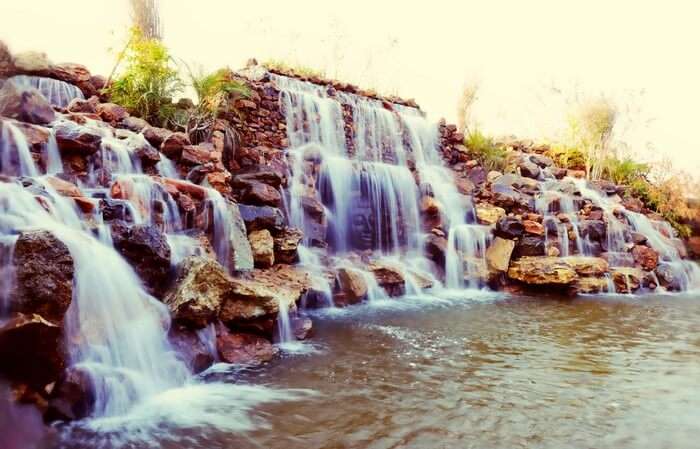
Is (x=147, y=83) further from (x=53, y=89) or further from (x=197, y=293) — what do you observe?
(x=197, y=293)

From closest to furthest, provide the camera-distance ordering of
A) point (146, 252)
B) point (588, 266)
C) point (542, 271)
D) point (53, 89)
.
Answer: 1. point (146, 252)
2. point (53, 89)
3. point (542, 271)
4. point (588, 266)

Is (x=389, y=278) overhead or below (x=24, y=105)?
below

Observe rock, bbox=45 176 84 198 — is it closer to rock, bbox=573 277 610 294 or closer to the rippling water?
the rippling water

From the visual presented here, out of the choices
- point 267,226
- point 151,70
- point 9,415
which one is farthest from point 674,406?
point 151,70

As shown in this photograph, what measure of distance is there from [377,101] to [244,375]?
887 centimetres

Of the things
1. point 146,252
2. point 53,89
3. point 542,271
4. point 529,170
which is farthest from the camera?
point 529,170

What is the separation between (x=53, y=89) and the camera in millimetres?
7215

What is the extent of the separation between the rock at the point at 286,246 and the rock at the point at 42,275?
3800mm

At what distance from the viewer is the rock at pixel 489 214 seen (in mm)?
10148

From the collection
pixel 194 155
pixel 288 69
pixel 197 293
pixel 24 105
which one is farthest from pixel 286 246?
pixel 288 69

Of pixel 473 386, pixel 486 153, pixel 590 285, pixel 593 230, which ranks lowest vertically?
pixel 473 386

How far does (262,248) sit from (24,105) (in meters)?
3.04

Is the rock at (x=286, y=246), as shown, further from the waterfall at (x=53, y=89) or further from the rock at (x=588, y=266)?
the rock at (x=588, y=266)

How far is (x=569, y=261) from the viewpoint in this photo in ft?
29.9
